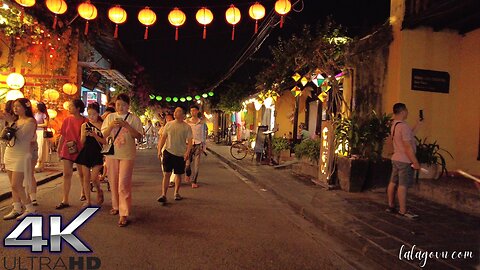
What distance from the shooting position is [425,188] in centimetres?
888

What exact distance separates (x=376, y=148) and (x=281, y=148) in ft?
22.9

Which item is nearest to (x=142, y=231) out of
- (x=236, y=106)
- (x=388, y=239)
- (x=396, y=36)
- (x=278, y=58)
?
(x=388, y=239)

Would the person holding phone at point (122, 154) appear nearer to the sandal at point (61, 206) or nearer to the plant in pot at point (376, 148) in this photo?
the sandal at point (61, 206)

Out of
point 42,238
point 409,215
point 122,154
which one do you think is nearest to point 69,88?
point 122,154

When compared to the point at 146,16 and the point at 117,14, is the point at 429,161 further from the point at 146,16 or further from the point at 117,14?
the point at 117,14

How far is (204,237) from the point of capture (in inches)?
231

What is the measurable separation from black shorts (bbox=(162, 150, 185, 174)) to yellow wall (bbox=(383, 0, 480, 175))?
5405 mm

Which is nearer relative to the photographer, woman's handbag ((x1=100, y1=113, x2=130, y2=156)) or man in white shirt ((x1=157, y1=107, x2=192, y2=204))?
woman's handbag ((x1=100, y1=113, x2=130, y2=156))

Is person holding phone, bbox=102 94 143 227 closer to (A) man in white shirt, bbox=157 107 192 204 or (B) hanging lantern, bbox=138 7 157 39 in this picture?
(A) man in white shirt, bbox=157 107 192 204

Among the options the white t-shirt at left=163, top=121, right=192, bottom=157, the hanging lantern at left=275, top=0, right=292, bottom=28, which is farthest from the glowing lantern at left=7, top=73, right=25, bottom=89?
the hanging lantern at left=275, top=0, right=292, bottom=28

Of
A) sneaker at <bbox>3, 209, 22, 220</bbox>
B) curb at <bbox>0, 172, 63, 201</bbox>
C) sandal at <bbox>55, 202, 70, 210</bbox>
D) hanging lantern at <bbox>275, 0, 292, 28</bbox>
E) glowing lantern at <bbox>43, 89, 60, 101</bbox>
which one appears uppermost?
hanging lantern at <bbox>275, 0, 292, 28</bbox>

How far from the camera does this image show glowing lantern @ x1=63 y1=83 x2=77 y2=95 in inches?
653

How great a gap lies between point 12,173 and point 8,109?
3.63ft

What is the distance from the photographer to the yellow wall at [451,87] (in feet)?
32.0
